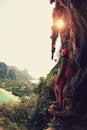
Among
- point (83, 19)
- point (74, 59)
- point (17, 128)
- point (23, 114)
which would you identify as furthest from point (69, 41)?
point (23, 114)

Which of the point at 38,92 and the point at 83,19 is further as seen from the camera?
the point at 38,92

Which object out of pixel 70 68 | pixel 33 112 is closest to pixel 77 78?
pixel 70 68

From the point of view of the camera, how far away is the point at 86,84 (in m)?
11.1

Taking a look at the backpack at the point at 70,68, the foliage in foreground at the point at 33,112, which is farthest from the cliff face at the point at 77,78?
the foliage in foreground at the point at 33,112

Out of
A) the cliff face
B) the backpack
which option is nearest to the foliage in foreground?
the backpack

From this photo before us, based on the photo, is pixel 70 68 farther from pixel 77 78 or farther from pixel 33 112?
pixel 33 112

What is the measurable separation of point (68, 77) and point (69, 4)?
2.90 m

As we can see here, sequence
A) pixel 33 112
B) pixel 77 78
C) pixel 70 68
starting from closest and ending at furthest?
pixel 77 78, pixel 70 68, pixel 33 112

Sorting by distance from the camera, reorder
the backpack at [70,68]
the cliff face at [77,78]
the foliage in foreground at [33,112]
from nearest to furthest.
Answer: the cliff face at [77,78]
the backpack at [70,68]
the foliage in foreground at [33,112]

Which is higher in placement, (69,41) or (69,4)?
(69,4)

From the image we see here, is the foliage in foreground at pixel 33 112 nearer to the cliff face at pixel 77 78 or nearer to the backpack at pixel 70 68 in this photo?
the backpack at pixel 70 68

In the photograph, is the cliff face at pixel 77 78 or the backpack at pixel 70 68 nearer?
the cliff face at pixel 77 78

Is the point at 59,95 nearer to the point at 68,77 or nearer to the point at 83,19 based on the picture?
the point at 68,77

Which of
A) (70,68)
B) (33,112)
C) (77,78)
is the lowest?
(33,112)
